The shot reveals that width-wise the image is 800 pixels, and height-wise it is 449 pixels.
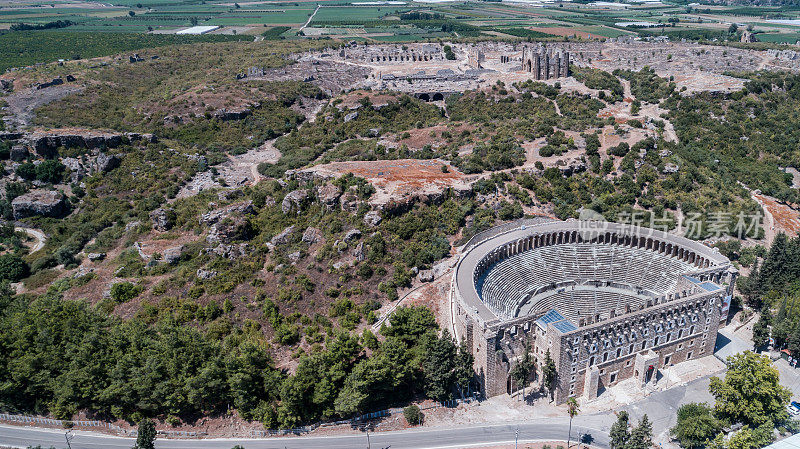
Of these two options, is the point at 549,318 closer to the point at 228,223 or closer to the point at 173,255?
the point at 228,223

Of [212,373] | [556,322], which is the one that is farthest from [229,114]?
[556,322]

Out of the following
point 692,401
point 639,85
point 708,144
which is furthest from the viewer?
point 639,85

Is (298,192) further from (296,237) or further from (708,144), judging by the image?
(708,144)

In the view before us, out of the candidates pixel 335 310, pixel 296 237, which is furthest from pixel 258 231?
pixel 335 310

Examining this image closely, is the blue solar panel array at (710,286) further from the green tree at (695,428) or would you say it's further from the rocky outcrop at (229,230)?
the rocky outcrop at (229,230)

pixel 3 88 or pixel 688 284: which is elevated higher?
pixel 3 88

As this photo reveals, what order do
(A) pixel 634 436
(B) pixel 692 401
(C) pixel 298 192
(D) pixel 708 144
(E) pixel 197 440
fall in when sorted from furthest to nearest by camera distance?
(D) pixel 708 144
(C) pixel 298 192
(B) pixel 692 401
(E) pixel 197 440
(A) pixel 634 436

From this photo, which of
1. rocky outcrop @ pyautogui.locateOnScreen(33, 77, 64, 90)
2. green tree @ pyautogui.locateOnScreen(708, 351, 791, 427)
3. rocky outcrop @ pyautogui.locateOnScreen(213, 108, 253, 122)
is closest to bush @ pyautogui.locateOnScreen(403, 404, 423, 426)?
→ green tree @ pyautogui.locateOnScreen(708, 351, 791, 427)

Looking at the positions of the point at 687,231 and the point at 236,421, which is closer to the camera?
the point at 236,421
